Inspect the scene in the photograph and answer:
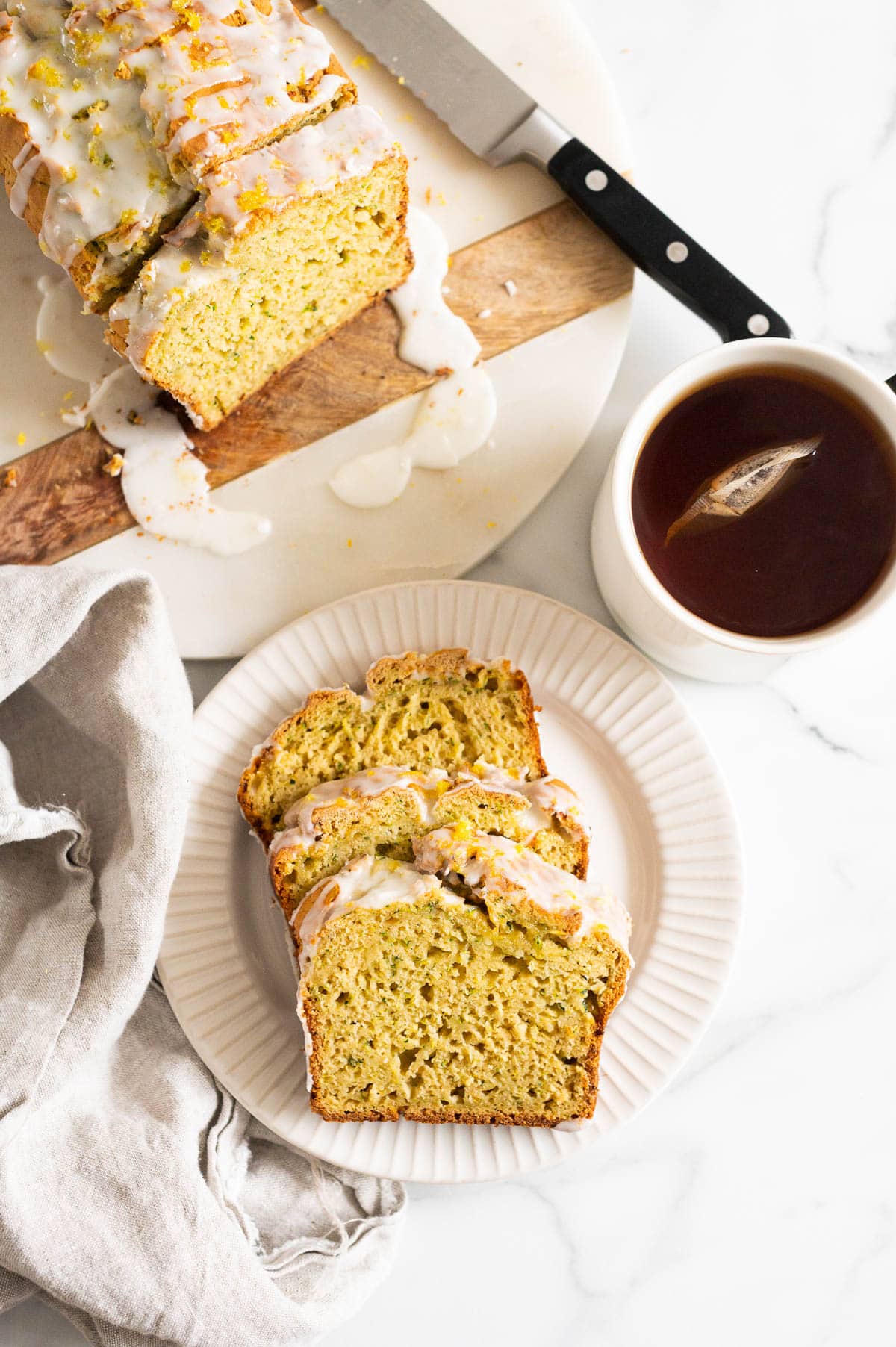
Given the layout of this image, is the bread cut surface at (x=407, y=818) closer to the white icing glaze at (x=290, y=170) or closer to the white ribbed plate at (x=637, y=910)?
the white ribbed plate at (x=637, y=910)

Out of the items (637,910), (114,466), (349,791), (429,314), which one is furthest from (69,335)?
(637,910)

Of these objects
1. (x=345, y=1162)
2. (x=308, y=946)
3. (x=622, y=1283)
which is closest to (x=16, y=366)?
(x=308, y=946)

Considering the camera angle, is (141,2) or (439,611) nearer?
(141,2)

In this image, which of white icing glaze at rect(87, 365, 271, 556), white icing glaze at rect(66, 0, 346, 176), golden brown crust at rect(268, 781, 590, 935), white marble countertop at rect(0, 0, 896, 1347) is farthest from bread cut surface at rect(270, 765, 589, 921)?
white icing glaze at rect(66, 0, 346, 176)

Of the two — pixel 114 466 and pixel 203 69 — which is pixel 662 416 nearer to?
pixel 203 69

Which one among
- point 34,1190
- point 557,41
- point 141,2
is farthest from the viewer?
point 557,41

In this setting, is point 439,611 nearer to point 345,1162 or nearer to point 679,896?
point 679,896
